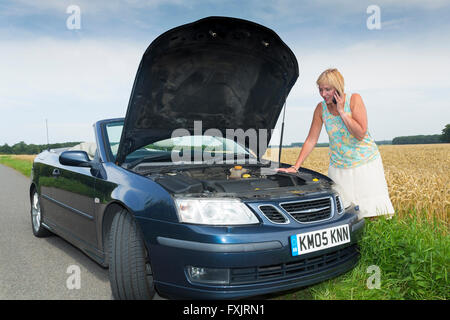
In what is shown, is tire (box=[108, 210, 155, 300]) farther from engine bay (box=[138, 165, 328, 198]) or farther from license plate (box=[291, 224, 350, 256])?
license plate (box=[291, 224, 350, 256])

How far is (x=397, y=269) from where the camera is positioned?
130 inches

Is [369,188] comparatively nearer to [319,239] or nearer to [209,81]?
[319,239]

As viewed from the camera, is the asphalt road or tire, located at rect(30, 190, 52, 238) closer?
the asphalt road

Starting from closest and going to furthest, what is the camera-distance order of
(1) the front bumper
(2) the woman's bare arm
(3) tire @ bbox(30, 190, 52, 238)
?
(1) the front bumper < (2) the woman's bare arm < (3) tire @ bbox(30, 190, 52, 238)

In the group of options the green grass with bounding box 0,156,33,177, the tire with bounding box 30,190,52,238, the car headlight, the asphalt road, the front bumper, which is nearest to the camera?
the front bumper

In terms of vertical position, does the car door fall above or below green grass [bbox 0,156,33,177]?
above

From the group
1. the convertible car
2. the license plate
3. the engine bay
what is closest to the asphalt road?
the convertible car

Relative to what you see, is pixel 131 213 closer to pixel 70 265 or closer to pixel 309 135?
pixel 70 265

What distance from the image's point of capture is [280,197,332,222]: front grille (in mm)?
2676

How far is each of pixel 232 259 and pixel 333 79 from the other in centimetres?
200

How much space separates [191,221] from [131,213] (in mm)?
520

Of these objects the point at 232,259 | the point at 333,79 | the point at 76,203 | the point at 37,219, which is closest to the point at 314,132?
the point at 333,79

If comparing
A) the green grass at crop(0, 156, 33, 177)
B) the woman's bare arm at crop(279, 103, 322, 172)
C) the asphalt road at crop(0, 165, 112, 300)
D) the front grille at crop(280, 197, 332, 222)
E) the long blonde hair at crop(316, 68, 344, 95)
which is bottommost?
the asphalt road at crop(0, 165, 112, 300)
